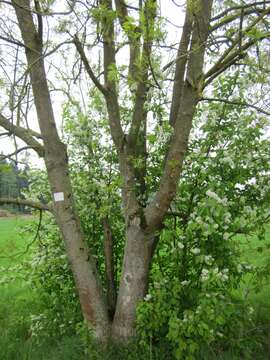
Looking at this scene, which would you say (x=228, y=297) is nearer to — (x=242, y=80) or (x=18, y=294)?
(x=242, y=80)

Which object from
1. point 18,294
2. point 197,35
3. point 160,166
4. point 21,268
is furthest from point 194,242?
point 18,294

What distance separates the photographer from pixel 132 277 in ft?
13.6

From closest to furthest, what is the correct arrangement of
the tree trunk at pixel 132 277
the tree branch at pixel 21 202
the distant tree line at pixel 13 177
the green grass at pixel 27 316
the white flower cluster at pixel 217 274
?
the white flower cluster at pixel 217 274 < the distant tree line at pixel 13 177 < the tree trunk at pixel 132 277 < the green grass at pixel 27 316 < the tree branch at pixel 21 202

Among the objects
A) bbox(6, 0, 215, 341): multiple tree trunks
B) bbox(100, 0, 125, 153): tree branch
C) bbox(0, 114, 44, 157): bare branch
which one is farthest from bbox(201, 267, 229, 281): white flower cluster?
bbox(0, 114, 44, 157): bare branch

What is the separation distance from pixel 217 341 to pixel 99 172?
7.41 ft

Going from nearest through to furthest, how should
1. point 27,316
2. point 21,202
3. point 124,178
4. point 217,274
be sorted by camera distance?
point 217,274 → point 124,178 → point 21,202 → point 27,316

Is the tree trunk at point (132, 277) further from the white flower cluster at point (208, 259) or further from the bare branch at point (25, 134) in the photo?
the bare branch at point (25, 134)

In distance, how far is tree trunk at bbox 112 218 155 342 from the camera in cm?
414

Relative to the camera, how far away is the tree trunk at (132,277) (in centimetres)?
414

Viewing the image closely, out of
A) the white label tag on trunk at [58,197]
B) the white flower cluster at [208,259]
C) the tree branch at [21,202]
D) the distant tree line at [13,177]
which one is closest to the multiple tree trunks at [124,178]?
the white label tag on trunk at [58,197]

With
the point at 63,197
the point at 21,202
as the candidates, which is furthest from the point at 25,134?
the point at 63,197

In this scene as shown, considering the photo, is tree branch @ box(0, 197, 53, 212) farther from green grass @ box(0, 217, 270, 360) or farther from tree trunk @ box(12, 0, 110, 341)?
green grass @ box(0, 217, 270, 360)

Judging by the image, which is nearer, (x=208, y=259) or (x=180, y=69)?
(x=208, y=259)

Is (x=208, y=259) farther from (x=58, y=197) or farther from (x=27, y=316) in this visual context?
(x=27, y=316)
